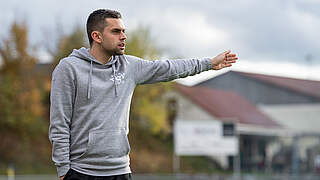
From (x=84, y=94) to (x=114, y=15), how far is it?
0.54 m

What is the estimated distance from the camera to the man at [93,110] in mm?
4578

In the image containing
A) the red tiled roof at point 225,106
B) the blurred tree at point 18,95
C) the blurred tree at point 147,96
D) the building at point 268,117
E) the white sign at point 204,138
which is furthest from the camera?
the red tiled roof at point 225,106

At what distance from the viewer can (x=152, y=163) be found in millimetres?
41781

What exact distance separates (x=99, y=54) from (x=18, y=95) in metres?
34.9

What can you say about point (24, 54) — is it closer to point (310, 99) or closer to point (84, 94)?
point (310, 99)

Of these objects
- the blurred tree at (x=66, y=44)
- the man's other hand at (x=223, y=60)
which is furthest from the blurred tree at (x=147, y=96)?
the man's other hand at (x=223, y=60)

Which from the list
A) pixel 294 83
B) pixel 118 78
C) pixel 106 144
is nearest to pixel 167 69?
pixel 118 78

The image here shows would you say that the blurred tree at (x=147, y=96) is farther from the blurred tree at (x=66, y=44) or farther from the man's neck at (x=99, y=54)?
the man's neck at (x=99, y=54)

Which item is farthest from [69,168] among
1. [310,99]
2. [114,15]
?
[310,99]

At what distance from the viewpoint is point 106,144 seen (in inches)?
181

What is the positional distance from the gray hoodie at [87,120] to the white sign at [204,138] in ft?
124

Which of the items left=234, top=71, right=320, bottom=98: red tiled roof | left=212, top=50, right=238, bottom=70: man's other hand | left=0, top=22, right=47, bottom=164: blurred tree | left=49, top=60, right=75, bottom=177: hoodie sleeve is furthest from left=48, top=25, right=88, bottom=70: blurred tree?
left=49, top=60, right=75, bottom=177: hoodie sleeve

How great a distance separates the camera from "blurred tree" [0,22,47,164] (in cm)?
3838

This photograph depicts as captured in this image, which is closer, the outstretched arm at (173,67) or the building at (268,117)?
the outstretched arm at (173,67)
